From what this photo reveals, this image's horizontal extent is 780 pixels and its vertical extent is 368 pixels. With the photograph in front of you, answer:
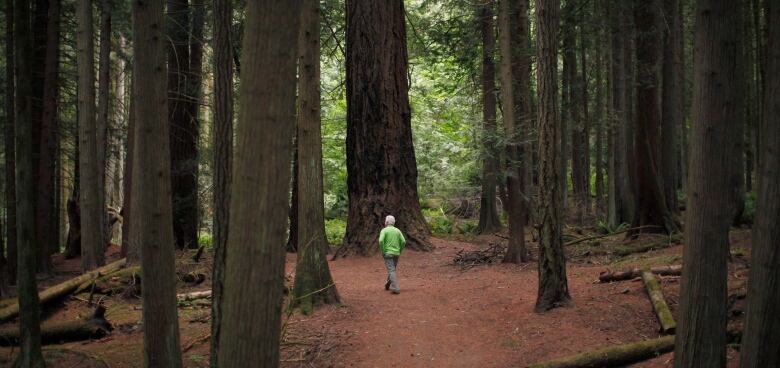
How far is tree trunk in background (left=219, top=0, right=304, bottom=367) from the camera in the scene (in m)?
3.42

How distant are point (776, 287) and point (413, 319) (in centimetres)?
561

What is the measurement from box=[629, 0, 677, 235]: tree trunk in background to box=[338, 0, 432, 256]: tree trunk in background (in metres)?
5.56

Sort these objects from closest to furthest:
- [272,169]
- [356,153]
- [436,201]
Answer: [272,169]
[356,153]
[436,201]

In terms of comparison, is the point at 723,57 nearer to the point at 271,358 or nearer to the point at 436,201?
the point at 271,358

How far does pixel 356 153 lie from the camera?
52.9 feet

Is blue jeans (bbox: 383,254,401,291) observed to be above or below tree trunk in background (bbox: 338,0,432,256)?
below

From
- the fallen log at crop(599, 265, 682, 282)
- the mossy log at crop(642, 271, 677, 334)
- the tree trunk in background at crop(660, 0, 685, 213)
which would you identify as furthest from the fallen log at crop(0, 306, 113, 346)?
the tree trunk in background at crop(660, 0, 685, 213)

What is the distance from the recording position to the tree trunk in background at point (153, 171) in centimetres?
569

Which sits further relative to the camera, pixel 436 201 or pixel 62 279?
pixel 436 201

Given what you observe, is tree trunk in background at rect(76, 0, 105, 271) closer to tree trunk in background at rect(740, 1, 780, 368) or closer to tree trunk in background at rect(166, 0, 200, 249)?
tree trunk in background at rect(166, 0, 200, 249)

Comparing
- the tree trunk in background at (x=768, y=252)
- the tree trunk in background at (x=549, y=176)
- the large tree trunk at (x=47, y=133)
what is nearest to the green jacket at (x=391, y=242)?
the tree trunk in background at (x=549, y=176)

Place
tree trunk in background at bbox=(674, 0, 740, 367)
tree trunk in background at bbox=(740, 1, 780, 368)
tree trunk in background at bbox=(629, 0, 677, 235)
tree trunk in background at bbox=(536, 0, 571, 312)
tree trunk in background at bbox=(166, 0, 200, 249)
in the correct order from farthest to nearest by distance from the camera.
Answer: tree trunk in background at bbox=(166, 0, 200, 249)
tree trunk in background at bbox=(629, 0, 677, 235)
tree trunk in background at bbox=(536, 0, 571, 312)
tree trunk in background at bbox=(740, 1, 780, 368)
tree trunk in background at bbox=(674, 0, 740, 367)

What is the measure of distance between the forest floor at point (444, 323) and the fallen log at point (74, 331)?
21 cm

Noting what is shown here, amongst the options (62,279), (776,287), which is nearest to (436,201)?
(62,279)
